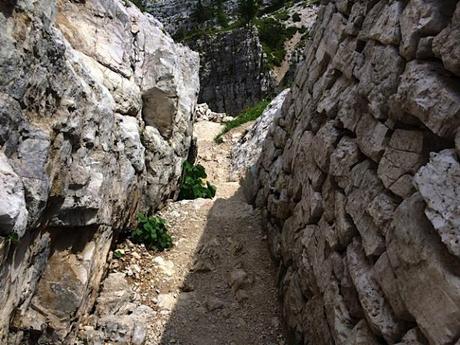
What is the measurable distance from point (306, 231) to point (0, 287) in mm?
4896

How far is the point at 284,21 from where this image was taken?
57.2 m

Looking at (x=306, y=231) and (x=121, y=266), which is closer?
(x=306, y=231)

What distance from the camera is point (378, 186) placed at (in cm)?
557

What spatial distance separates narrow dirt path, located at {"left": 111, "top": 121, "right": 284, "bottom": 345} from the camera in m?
8.30

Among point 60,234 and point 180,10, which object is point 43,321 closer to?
point 60,234

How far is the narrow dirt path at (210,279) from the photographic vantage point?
8297 mm

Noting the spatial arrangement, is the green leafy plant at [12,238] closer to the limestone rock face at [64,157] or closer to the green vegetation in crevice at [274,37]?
the limestone rock face at [64,157]

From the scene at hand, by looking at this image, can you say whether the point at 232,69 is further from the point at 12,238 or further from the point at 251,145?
the point at 12,238

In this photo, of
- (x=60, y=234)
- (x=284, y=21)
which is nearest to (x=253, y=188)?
(x=60, y=234)

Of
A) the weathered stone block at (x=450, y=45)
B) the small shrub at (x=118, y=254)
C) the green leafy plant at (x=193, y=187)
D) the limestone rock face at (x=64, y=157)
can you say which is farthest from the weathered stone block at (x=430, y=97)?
the green leafy plant at (x=193, y=187)

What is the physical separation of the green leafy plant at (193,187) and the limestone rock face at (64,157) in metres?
1.76

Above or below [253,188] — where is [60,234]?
below

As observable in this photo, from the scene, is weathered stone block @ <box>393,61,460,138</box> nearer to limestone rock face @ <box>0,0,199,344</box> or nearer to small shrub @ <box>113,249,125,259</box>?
limestone rock face @ <box>0,0,199,344</box>

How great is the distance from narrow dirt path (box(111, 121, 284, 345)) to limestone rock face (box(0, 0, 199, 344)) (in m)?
1.11
